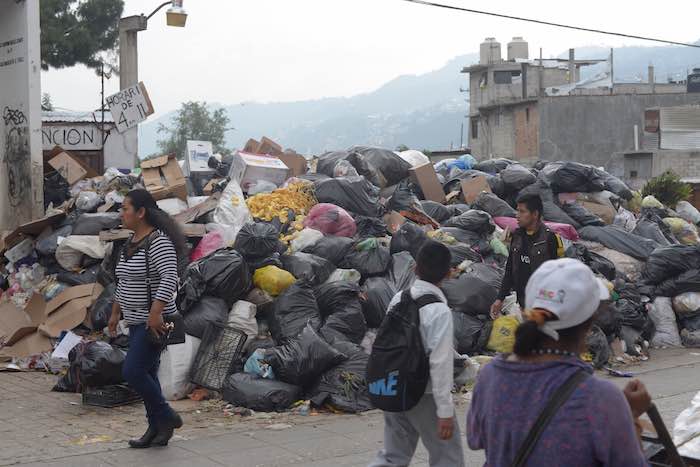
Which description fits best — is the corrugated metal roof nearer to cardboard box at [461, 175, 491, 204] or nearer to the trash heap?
the trash heap

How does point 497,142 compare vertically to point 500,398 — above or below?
above

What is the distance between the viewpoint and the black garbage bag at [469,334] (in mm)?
8727

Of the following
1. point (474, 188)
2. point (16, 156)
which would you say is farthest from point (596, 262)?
point (16, 156)

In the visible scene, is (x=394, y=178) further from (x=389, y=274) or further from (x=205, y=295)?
(x=205, y=295)

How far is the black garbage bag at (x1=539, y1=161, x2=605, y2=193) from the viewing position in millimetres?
12414

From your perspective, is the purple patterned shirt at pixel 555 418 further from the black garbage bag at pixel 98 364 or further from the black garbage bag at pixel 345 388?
the black garbage bag at pixel 98 364

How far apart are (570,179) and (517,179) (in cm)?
84

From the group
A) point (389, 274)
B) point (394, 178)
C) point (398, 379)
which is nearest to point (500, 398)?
point (398, 379)

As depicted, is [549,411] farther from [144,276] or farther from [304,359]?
[304,359]

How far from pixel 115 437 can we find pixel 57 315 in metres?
3.17

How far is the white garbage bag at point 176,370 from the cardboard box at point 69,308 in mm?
1853

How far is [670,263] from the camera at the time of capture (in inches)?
418

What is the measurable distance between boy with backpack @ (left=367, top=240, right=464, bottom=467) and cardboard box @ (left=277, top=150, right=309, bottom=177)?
8.57 m

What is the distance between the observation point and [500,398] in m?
2.62
